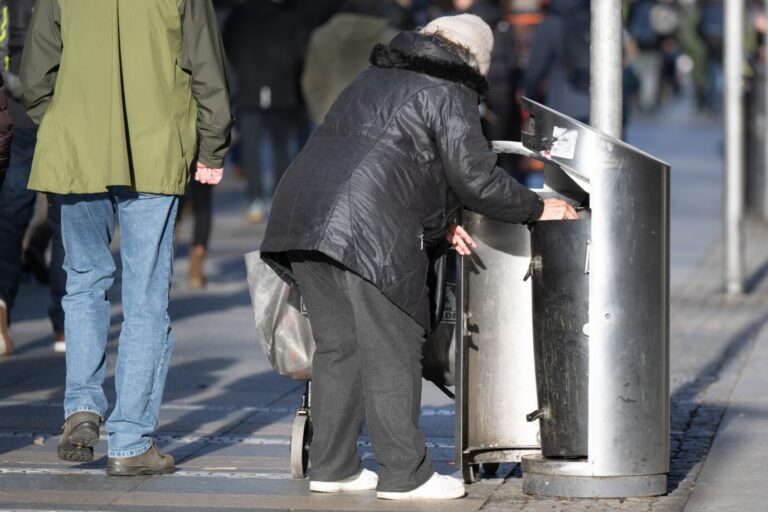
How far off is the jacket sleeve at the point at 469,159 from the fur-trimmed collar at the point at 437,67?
0.03 m

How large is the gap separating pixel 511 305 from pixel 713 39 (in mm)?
19799

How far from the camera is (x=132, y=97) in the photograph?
613cm

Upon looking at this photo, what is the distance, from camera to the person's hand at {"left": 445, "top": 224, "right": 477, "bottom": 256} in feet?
19.5

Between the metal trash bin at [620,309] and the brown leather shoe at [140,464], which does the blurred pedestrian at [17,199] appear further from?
the metal trash bin at [620,309]

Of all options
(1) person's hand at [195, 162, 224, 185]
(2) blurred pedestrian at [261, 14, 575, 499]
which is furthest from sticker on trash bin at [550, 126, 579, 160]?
(1) person's hand at [195, 162, 224, 185]

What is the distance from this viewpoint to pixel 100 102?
613cm

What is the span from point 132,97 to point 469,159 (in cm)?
124

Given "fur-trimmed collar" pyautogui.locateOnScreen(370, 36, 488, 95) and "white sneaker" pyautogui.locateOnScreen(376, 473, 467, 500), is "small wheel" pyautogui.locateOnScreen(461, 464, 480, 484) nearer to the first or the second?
"white sneaker" pyautogui.locateOnScreen(376, 473, 467, 500)

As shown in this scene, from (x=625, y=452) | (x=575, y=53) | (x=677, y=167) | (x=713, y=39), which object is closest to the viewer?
(x=625, y=452)

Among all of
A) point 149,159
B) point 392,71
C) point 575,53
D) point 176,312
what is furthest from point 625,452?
point 575,53

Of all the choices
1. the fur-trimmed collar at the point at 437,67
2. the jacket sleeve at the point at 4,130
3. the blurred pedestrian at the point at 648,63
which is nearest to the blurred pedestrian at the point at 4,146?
the jacket sleeve at the point at 4,130

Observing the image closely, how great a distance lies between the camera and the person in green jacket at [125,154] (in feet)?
20.1

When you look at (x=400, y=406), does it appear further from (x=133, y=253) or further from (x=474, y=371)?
(x=133, y=253)

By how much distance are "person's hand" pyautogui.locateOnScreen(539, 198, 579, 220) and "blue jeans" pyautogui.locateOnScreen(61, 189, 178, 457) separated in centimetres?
131
